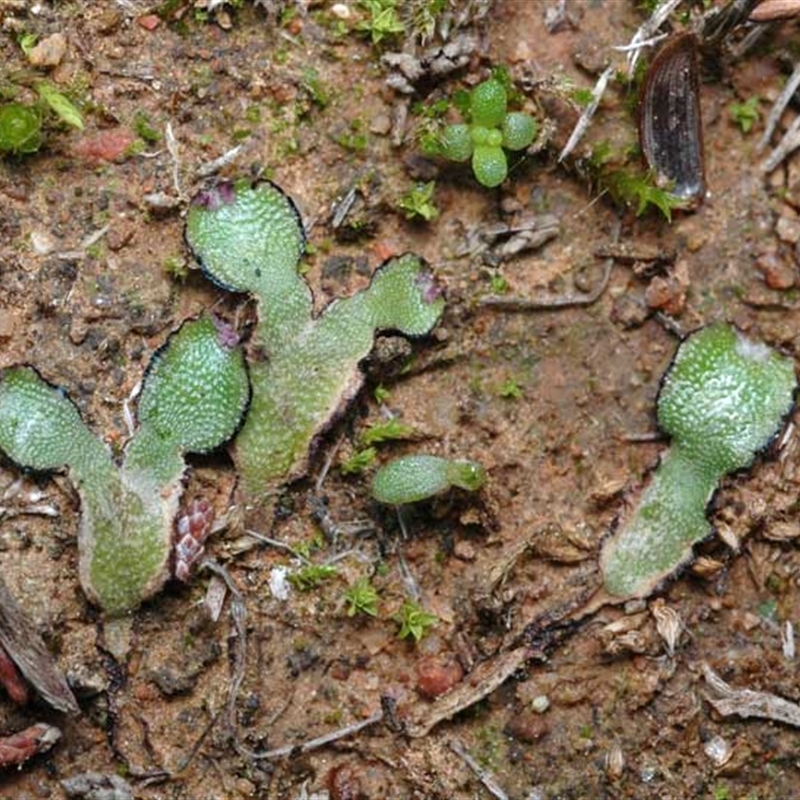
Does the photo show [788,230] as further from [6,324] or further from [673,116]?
[6,324]

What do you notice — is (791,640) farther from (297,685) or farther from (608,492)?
(297,685)

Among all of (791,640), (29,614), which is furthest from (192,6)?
(791,640)

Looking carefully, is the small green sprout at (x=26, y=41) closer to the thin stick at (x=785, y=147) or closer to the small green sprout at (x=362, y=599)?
the small green sprout at (x=362, y=599)

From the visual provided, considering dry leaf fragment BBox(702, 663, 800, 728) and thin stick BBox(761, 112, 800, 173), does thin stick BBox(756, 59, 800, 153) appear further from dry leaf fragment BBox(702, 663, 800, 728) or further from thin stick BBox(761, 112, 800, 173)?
dry leaf fragment BBox(702, 663, 800, 728)

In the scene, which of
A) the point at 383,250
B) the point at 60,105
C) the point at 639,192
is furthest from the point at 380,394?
the point at 60,105

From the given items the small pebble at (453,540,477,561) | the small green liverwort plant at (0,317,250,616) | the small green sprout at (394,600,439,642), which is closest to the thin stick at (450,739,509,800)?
the small green sprout at (394,600,439,642)

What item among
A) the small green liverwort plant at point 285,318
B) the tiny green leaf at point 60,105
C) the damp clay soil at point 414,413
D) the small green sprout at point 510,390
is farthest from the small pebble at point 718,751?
the tiny green leaf at point 60,105
